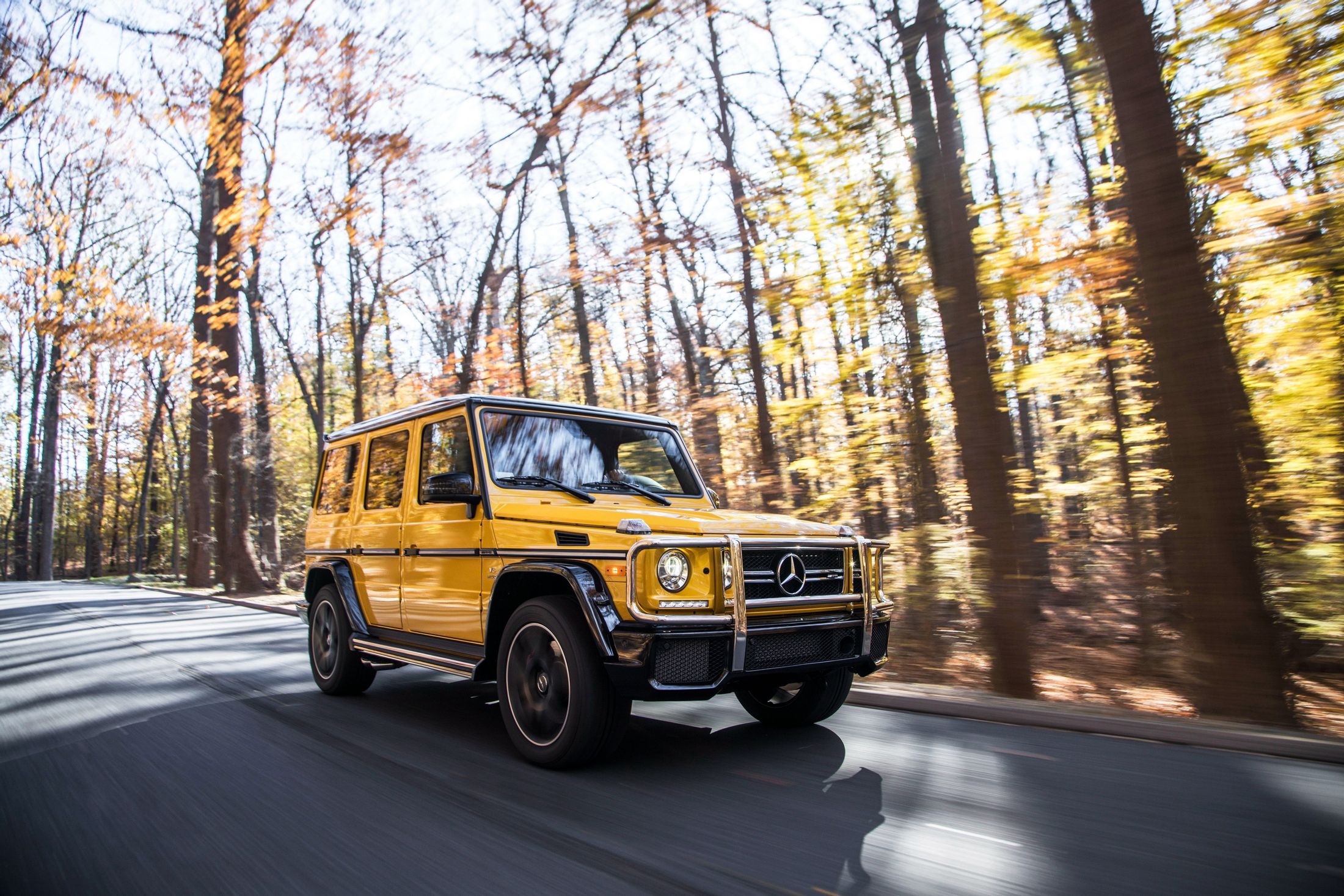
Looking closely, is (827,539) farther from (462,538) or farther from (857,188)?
(857,188)

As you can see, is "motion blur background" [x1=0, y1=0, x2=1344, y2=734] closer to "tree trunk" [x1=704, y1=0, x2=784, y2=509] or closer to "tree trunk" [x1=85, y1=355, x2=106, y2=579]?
"tree trunk" [x1=704, y1=0, x2=784, y2=509]

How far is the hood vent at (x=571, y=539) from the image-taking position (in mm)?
4418

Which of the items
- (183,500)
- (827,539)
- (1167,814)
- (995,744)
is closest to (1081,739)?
(995,744)

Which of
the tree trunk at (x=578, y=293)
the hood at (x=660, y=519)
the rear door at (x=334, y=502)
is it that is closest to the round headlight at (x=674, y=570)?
the hood at (x=660, y=519)

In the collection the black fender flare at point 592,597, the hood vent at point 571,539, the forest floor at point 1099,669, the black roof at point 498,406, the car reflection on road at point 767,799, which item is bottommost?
the forest floor at point 1099,669

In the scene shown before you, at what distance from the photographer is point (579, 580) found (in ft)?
13.9

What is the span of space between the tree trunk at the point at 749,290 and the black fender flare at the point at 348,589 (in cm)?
770

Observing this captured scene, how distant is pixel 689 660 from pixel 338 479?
4.50 meters

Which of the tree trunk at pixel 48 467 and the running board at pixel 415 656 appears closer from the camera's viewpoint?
the running board at pixel 415 656

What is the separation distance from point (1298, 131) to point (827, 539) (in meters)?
5.74

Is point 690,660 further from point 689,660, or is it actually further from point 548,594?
point 548,594

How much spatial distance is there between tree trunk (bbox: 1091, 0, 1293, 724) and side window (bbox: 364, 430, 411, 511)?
17.8 feet

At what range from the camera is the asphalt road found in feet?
10.0

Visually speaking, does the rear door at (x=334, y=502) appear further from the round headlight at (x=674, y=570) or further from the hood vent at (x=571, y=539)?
the round headlight at (x=674, y=570)
